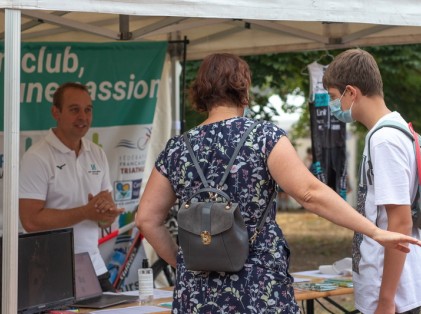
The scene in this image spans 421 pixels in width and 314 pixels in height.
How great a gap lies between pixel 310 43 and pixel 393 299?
368 centimetres

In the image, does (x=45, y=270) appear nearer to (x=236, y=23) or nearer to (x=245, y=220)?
(x=245, y=220)

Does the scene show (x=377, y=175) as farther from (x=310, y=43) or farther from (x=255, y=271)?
(x=310, y=43)

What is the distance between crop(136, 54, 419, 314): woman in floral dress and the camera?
2.98 meters

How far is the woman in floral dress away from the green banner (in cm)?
Result: 281

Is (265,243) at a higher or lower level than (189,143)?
lower

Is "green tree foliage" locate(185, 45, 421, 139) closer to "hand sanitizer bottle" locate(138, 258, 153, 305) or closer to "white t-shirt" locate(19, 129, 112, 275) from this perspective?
"white t-shirt" locate(19, 129, 112, 275)

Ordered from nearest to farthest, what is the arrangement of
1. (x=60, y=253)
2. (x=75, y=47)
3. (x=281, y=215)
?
(x=60, y=253) → (x=75, y=47) → (x=281, y=215)

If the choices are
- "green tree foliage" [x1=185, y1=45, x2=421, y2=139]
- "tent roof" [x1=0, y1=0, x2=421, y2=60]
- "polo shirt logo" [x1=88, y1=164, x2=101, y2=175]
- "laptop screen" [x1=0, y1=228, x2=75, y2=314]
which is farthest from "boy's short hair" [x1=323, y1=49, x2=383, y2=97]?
"green tree foliage" [x1=185, y1=45, x2=421, y2=139]

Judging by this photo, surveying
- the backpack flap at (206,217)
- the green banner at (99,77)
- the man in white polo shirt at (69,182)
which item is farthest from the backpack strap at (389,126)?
the green banner at (99,77)

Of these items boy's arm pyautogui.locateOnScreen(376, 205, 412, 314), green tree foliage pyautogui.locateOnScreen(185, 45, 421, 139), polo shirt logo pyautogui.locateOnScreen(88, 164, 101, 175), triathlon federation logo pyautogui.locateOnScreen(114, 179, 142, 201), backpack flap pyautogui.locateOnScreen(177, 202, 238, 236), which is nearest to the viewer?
backpack flap pyautogui.locateOnScreen(177, 202, 238, 236)

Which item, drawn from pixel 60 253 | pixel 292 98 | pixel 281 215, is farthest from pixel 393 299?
pixel 281 215

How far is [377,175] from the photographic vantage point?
3.16 m

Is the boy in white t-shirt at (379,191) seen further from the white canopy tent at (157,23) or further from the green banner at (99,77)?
the green banner at (99,77)

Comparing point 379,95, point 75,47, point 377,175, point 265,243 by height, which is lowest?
point 265,243
